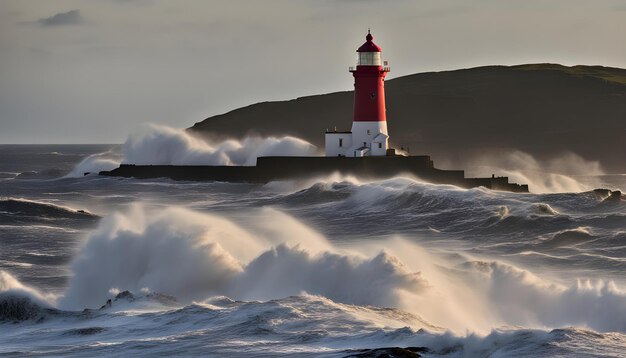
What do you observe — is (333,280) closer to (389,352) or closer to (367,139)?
(389,352)

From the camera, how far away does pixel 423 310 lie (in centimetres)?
1497

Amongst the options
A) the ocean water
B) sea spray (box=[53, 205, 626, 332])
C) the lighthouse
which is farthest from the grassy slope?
sea spray (box=[53, 205, 626, 332])

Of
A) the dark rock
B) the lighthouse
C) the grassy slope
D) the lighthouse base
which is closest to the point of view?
the dark rock

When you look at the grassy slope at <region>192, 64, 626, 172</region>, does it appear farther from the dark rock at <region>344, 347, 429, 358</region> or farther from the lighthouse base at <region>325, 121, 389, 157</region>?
the dark rock at <region>344, 347, 429, 358</region>

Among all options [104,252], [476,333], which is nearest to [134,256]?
[104,252]

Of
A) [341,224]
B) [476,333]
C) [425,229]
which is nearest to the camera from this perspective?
[476,333]

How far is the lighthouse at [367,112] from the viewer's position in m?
37.9

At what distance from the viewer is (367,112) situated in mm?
38969

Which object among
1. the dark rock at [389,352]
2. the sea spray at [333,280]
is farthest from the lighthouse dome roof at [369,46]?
the dark rock at [389,352]

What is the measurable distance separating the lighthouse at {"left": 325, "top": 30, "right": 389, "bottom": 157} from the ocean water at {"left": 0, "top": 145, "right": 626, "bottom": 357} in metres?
8.66

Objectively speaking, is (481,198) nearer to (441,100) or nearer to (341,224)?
(341,224)

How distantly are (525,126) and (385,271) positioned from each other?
269 feet

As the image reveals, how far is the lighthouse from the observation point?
124ft

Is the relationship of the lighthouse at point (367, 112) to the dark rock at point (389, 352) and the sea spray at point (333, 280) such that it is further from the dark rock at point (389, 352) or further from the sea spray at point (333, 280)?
the dark rock at point (389, 352)
